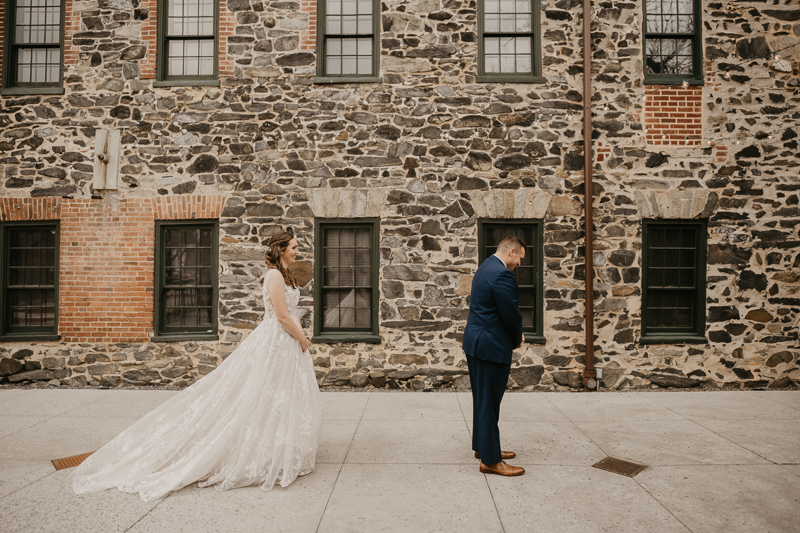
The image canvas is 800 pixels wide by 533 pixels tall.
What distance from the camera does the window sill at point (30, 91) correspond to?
780cm

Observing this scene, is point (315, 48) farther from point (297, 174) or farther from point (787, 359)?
point (787, 359)

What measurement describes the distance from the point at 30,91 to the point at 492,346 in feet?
28.0

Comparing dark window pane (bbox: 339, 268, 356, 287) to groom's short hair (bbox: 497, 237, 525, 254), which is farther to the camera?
dark window pane (bbox: 339, 268, 356, 287)

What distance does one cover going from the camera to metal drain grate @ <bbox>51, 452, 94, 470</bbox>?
4.51m

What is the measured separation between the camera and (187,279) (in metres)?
7.93

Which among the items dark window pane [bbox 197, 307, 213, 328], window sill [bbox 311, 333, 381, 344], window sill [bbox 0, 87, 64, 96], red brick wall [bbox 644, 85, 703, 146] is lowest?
window sill [bbox 311, 333, 381, 344]

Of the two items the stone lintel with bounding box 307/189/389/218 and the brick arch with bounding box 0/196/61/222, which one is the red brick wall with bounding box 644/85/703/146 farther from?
the brick arch with bounding box 0/196/61/222

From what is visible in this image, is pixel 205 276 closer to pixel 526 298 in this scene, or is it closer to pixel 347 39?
pixel 347 39

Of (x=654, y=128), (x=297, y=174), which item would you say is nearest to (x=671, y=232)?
(x=654, y=128)

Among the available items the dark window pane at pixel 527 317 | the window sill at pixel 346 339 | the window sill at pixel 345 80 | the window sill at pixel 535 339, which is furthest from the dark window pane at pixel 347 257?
the window sill at pixel 535 339

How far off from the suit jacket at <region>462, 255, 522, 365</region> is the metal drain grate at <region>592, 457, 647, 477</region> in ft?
4.60

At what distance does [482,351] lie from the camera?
4.25 metres

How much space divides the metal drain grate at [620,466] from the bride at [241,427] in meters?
2.70

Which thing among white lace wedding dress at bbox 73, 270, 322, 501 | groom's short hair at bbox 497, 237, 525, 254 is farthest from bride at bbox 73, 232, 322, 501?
groom's short hair at bbox 497, 237, 525, 254
